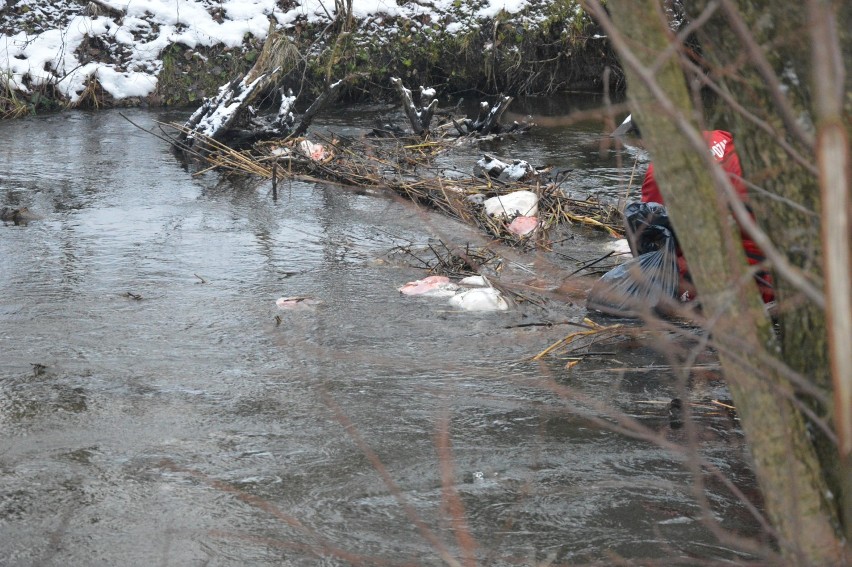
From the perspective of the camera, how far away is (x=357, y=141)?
9656 mm

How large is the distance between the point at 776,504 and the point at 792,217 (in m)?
0.61

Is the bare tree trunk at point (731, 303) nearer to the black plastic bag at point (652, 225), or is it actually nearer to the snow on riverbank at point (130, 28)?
the black plastic bag at point (652, 225)

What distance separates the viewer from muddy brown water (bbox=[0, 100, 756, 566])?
10.0ft

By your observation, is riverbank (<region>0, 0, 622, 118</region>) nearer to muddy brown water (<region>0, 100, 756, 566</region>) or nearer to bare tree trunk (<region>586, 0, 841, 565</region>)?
muddy brown water (<region>0, 100, 756, 566</region>)

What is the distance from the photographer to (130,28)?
516 inches

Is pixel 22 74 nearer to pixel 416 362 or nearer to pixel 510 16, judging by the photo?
pixel 510 16

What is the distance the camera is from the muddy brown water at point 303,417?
3.06 meters

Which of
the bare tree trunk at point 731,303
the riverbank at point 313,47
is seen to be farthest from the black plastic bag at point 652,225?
the riverbank at point 313,47

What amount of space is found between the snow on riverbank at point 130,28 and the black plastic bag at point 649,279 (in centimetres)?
853

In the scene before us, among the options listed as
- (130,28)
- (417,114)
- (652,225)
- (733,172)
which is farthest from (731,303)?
(130,28)

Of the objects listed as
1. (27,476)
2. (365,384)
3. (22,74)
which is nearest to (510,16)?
(22,74)

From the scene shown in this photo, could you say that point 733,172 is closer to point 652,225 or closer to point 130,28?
point 652,225

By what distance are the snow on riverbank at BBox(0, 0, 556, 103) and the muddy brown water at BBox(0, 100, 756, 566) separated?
589 cm

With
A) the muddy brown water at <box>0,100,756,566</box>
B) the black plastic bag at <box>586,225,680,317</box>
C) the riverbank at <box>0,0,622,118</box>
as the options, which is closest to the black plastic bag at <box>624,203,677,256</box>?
the black plastic bag at <box>586,225,680,317</box>
